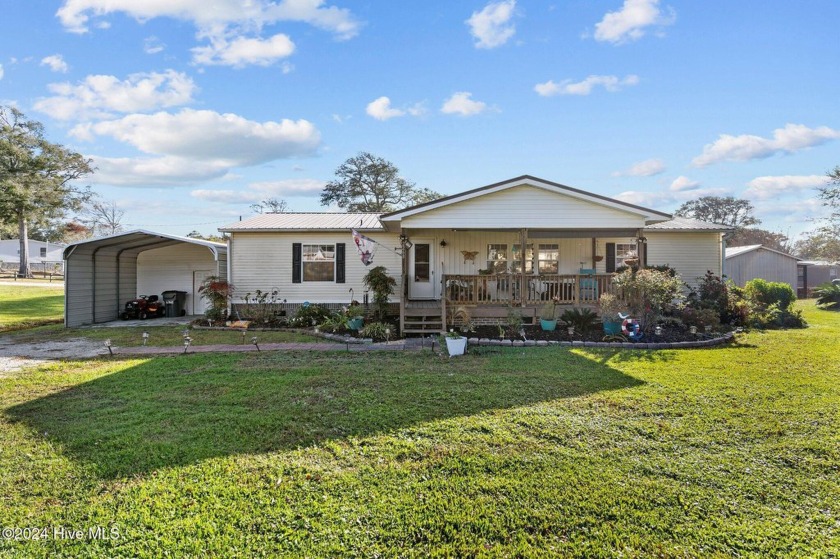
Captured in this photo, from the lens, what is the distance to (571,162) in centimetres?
1673

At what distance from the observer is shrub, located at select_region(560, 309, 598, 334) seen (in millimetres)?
10039

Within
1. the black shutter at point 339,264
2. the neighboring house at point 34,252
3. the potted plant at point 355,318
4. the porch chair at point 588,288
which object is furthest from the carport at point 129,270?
the neighboring house at point 34,252

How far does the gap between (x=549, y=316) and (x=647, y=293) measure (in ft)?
7.65

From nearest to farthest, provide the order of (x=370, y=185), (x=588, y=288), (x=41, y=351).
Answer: (x=41, y=351) → (x=588, y=288) → (x=370, y=185)

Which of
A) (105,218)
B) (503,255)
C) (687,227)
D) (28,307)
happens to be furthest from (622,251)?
(105,218)

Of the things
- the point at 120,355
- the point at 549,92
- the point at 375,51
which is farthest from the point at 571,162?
the point at 120,355

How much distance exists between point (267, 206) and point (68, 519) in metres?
48.0

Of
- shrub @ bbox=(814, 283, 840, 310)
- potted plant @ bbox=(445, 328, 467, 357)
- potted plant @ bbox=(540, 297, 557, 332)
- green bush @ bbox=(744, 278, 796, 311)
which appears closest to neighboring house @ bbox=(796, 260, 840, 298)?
shrub @ bbox=(814, 283, 840, 310)

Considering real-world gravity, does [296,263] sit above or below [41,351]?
above

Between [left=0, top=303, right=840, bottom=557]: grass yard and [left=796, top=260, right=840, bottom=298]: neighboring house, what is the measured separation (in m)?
25.8

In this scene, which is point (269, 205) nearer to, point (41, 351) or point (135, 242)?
point (135, 242)

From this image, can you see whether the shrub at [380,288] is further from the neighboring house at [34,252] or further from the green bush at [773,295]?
the neighboring house at [34,252]

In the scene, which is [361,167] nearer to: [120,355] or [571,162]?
[571,162]

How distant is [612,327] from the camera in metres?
9.63
